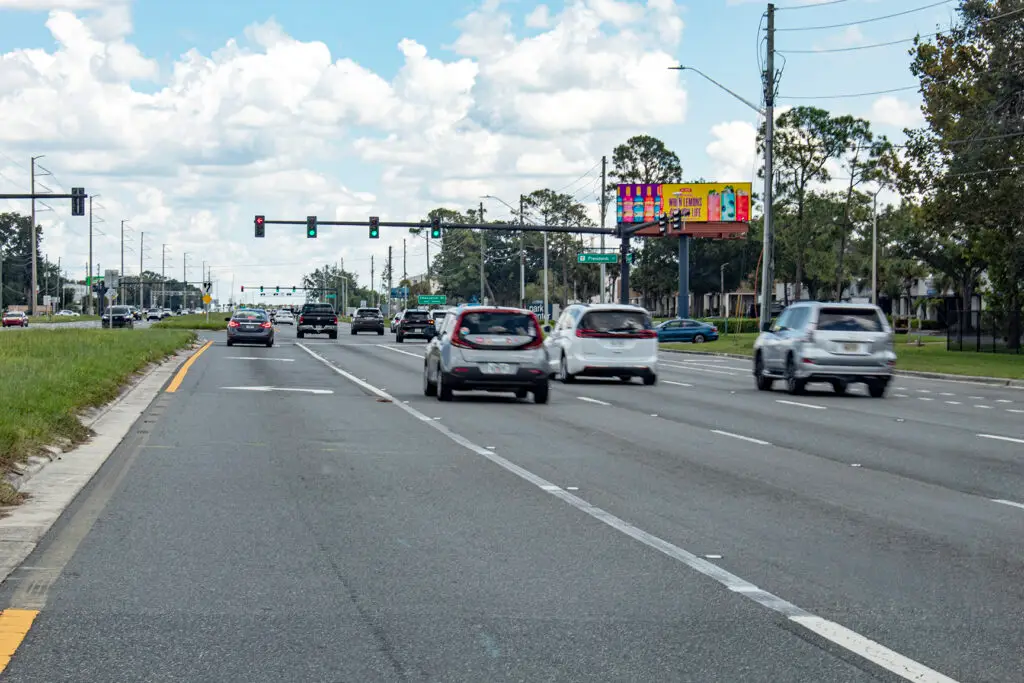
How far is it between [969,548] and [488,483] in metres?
4.53

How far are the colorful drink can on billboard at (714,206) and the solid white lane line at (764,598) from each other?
7479cm

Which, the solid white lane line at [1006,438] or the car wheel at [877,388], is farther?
the car wheel at [877,388]

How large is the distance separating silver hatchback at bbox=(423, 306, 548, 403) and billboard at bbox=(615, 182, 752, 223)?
2437 inches

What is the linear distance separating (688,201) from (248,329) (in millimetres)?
39613

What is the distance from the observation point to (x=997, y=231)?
47500mm

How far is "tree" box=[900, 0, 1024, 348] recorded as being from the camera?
139 feet

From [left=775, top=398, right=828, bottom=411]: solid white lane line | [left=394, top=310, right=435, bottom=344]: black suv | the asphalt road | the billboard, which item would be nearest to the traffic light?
[left=394, top=310, right=435, bottom=344]: black suv

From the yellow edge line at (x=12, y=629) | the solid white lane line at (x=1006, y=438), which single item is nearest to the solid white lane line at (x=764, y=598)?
the yellow edge line at (x=12, y=629)

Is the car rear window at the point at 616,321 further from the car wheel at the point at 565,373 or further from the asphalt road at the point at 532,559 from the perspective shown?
the asphalt road at the point at 532,559

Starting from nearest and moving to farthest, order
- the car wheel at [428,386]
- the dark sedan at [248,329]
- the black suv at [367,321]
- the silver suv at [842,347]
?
Answer: the car wheel at [428,386], the silver suv at [842,347], the dark sedan at [248,329], the black suv at [367,321]

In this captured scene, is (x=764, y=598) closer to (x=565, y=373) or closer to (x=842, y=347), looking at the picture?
(x=842, y=347)

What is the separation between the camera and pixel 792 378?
27375 mm

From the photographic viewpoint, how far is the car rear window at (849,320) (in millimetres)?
26750

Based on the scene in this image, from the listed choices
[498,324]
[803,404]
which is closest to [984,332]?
[803,404]
